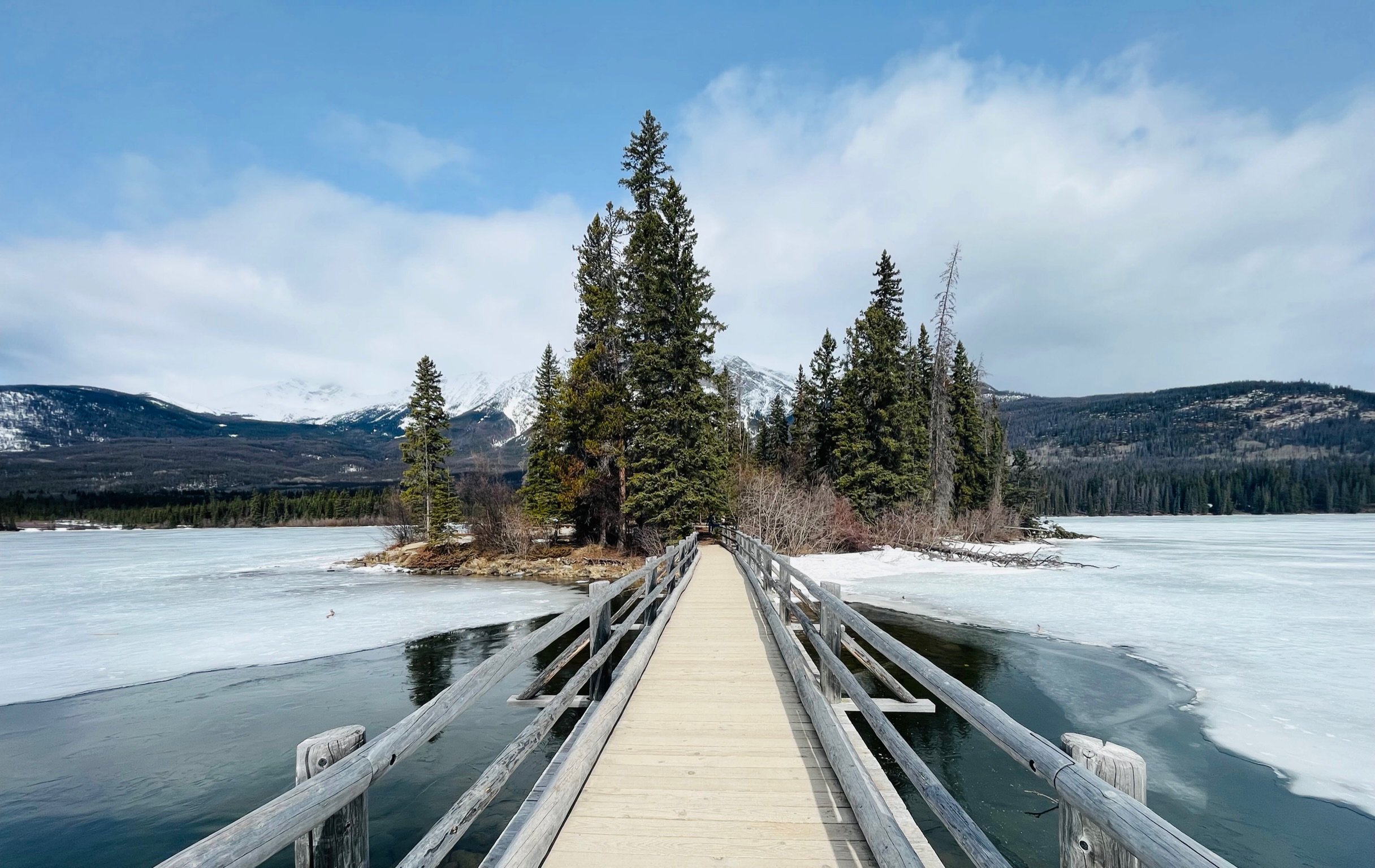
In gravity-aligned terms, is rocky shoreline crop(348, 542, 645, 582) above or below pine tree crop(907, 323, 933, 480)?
below

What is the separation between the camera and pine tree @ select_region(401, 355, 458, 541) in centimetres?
3728

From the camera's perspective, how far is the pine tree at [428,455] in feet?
122

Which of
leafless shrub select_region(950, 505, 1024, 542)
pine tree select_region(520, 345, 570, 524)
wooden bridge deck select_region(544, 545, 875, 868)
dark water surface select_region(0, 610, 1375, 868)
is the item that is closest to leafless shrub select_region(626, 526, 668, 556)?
pine tree select_region(520, 345, 570, 524)

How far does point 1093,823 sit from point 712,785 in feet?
9.47

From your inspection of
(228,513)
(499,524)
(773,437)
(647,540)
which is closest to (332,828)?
(647,540)

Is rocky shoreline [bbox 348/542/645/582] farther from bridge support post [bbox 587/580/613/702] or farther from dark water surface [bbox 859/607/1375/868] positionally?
bridge support post [bbox 587/580/613/702]

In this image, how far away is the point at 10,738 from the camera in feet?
28.8

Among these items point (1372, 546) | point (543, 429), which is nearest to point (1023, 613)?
point (543, 429)

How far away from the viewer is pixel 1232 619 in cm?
1464

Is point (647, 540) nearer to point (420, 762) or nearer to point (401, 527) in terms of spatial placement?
point (420, 762)

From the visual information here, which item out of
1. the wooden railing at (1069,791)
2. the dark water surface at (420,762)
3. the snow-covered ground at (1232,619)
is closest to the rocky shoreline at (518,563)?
the snow-covered ground at (1232,619)

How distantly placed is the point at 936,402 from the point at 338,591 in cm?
3023

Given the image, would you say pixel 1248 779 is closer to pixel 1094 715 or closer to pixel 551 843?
pixel 1094 715

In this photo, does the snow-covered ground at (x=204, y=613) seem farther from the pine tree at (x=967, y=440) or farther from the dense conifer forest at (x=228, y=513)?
the dense conifer forest at (x=228, y=513)
